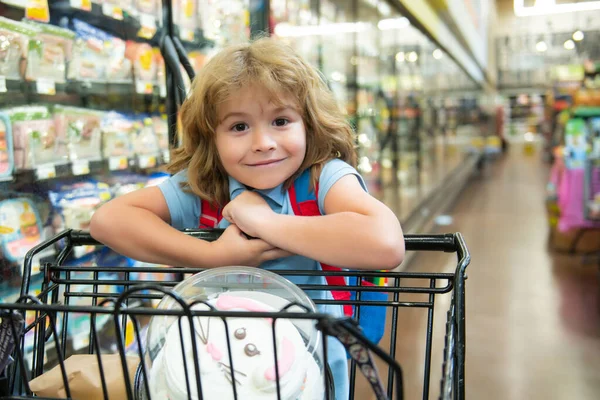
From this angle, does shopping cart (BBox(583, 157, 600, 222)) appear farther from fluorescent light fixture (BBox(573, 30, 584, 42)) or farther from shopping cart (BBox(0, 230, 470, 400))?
fluorescent light fixture (BBox(573, 30, 584, 42))

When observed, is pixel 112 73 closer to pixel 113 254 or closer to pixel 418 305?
pixel 113 254

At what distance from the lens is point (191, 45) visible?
279 centimetres

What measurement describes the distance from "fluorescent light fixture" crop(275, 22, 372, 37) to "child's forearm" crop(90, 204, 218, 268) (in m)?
2.33

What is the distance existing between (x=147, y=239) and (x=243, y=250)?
0.19 meters

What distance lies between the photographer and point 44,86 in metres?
1.96

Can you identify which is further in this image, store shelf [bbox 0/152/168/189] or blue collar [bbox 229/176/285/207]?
store shelf [bbox 0/152/168/189]

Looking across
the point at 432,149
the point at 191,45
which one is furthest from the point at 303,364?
the point at 432,149

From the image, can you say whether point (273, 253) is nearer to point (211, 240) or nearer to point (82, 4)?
point (211, 240)

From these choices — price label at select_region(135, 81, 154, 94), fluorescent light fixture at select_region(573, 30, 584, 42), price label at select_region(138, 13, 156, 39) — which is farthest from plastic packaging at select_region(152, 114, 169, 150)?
fluorescent light fixture at select_region(573, 30, 584, 42)

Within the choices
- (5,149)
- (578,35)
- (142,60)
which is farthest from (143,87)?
(578,35)

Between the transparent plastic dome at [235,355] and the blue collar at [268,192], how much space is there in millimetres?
341

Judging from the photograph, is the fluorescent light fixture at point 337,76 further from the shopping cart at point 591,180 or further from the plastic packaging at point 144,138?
the shopping cart at point 591,180

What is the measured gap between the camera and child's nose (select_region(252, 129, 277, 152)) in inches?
40.6

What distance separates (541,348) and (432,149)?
5.39 metres
